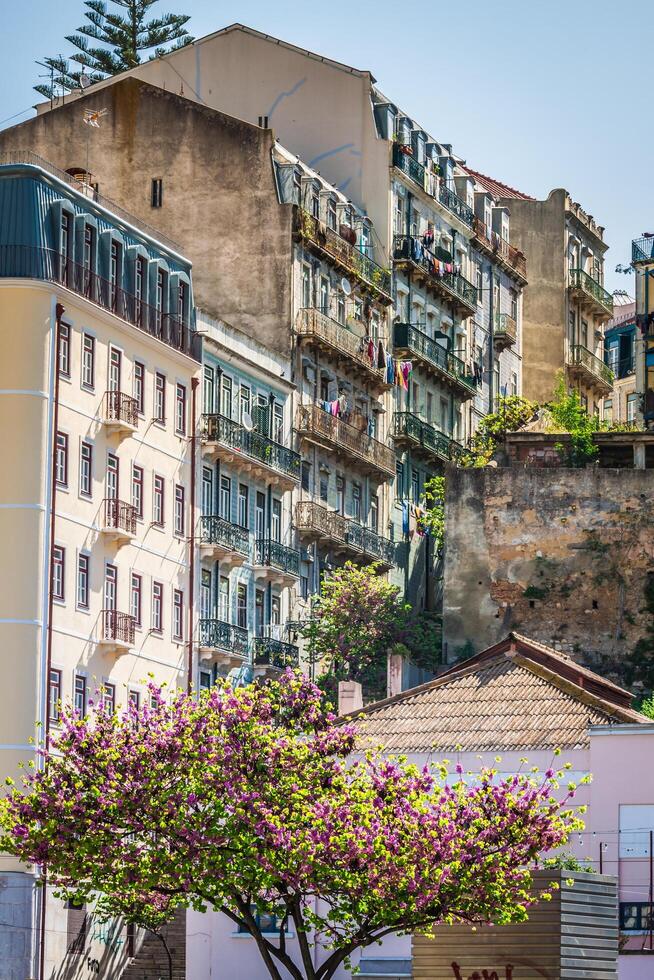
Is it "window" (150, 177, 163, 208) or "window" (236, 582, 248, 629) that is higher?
"window" (150, 177, 163, 208)

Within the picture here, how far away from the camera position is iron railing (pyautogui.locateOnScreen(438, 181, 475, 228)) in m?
102

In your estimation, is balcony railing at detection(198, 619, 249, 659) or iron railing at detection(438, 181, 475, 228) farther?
iron railing at detection(438, 181, 475, 228)

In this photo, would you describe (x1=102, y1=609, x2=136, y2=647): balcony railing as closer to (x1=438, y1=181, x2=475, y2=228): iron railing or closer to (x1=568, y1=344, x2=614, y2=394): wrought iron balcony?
(x1=438, y1=181, x2=475, y2=228): iron railing

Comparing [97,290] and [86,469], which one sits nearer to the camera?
[86,469]

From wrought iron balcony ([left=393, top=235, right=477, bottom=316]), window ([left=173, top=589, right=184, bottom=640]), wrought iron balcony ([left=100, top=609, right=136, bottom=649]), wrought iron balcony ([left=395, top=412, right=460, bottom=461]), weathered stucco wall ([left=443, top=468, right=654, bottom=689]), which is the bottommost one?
wrought iron balcony ([left=100, top=609, right=136, bottom=649])

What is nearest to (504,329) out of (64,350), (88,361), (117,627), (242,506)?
(242,506)

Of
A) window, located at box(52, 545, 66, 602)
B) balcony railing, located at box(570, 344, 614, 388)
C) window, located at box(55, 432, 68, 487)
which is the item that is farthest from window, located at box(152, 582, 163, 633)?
balcony railing, located at box(570, 344, 614, 388)

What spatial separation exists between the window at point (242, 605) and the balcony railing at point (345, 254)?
12.7 m

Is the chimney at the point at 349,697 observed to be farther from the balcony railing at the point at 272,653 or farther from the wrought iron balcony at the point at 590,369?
the wrought iron balcony at the point at 590,369

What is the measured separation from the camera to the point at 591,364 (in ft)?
379

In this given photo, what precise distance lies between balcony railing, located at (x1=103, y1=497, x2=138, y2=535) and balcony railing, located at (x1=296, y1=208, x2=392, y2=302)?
16.6m

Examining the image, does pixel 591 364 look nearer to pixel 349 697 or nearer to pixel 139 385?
pixel 139 385

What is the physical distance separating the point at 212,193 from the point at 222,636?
16379 mm

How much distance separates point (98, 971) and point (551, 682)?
1825 centimetres
